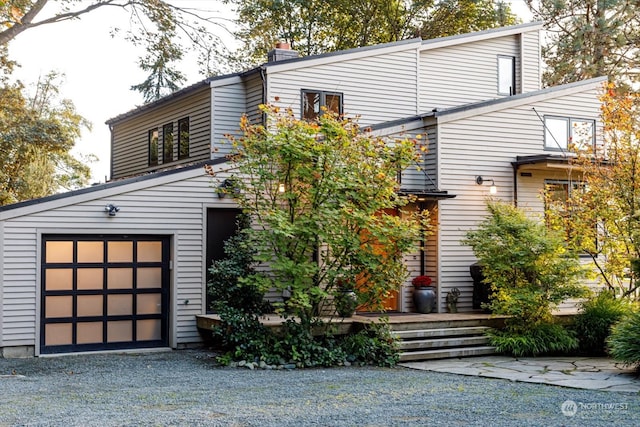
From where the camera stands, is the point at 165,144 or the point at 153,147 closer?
the point at 165,144

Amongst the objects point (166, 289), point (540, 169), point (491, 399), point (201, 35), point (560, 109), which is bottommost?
point (491, 399)

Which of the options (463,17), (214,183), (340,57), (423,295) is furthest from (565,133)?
(463,17)

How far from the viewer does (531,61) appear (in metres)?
21.1

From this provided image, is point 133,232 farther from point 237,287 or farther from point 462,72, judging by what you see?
point 462,72

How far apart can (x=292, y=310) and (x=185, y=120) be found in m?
8.05

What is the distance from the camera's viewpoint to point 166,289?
1392cm

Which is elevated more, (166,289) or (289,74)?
(289,74)

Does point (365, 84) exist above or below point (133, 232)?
above

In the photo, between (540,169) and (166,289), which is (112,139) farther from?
(540,169)

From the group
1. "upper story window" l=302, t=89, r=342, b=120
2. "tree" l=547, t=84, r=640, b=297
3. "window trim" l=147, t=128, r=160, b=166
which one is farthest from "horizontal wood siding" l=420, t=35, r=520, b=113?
"window trim" l=147, t=128, r=160, b=166

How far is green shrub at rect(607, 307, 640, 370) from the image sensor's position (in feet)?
35.9

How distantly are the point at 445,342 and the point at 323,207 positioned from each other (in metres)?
3.26

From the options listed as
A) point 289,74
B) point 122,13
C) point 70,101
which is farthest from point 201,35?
point 70,101

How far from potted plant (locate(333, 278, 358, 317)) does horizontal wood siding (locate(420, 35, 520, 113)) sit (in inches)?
291
